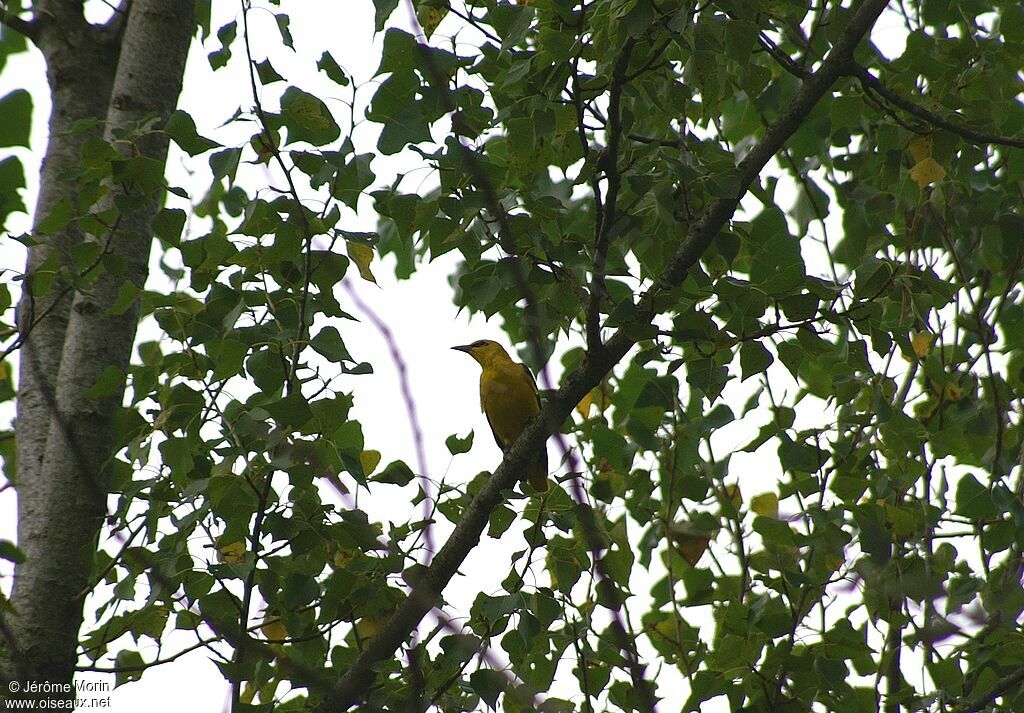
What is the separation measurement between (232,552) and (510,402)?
2.89 meters

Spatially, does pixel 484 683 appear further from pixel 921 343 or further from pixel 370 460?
pixel 921 343

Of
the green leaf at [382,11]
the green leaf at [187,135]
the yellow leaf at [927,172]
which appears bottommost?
the green leaf at [187,135]

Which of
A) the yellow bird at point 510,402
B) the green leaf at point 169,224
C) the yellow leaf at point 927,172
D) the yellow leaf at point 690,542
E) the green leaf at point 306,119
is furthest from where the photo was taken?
the yellow bird at point 510,402

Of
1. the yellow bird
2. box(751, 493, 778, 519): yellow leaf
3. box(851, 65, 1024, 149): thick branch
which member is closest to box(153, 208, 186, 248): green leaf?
box(851, 65, 1024, 149): thick branch

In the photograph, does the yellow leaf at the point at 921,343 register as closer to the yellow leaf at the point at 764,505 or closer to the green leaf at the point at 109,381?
the yellow leaf at the point at 764,505

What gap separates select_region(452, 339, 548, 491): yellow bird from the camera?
5.29 metres

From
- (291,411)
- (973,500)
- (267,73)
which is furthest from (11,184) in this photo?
(973,500)

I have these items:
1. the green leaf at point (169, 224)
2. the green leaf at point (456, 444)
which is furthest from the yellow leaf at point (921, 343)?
the green leaf at point (169, 224)

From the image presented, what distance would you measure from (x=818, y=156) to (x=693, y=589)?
5.01 feet

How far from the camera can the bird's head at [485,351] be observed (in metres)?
5.82

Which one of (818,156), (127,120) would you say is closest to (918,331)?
(818,156)

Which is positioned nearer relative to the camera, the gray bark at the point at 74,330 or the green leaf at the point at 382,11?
the green leaf at the point at 382,11

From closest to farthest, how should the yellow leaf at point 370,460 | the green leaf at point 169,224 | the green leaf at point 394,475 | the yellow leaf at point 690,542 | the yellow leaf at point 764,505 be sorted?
1. the green leaf at point 169,224
2. the green leaf at point 394,475
3. the yellow leaf at point 370,460
4. the yellow leaf at point 690,542
5. the yellow leaf at point 764,505

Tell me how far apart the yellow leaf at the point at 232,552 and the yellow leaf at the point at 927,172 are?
2003mm
